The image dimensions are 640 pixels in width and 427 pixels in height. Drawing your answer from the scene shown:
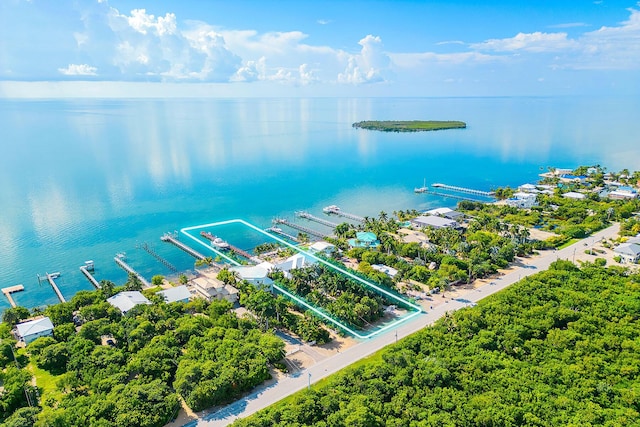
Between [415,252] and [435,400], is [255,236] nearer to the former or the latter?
[415,252]

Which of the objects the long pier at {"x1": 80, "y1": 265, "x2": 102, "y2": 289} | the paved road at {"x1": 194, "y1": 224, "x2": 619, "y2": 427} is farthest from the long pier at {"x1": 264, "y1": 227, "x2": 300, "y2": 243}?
the paved road at {"x1": 194, "y1": 224, "x2": 619, "y2": 427}

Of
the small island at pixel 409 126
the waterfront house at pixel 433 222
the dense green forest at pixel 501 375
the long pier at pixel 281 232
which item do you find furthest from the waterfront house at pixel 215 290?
the small island at pixel 409 126

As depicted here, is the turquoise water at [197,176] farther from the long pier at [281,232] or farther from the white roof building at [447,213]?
the white roof building at [447,213]

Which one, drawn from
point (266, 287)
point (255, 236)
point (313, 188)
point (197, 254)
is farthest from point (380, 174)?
point (266, 287)

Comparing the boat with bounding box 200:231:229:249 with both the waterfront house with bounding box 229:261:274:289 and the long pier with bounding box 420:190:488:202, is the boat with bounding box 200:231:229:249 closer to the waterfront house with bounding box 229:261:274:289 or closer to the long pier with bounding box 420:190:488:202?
the waterfront house with bounding box 229:261:274:289

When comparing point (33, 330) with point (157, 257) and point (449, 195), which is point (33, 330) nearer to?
point (157, 257)

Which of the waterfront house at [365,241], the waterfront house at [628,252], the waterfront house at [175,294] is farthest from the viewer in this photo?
the waterfront house at [365,241]

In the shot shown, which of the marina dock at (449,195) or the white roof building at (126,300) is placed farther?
the marina dock at (449,195)
